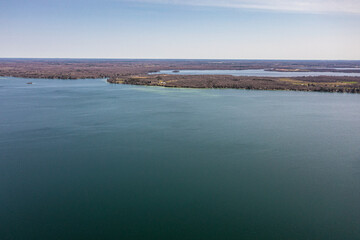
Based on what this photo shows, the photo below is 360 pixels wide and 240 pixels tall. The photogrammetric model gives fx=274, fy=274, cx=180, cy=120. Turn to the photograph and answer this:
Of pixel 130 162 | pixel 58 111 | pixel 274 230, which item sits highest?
pixel 58 111

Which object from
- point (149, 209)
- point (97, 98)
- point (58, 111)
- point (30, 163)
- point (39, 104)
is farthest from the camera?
point (97, 98)

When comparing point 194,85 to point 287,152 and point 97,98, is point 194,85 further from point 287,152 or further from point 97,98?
point 287,152

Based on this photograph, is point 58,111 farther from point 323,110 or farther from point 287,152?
point 323,110

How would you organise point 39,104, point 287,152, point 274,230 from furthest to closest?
point 39,104 → point 287,152 → point 274,230

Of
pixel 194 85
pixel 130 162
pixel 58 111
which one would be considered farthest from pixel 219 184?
pixel 194 85

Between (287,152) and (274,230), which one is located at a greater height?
(287,152)

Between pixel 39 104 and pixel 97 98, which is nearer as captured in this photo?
pixel 39 104
